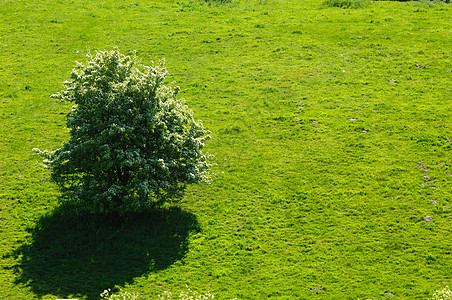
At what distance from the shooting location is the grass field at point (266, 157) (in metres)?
21.1

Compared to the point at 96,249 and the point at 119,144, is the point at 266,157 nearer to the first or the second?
the point at 119,144

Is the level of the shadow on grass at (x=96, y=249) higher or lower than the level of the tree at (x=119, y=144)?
lower

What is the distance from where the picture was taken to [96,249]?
2244 centimetres

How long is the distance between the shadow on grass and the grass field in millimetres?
76

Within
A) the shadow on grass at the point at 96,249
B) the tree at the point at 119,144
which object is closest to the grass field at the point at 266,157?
the shadow on grass at the point at 96,249

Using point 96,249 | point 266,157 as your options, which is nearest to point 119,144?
point 96,249

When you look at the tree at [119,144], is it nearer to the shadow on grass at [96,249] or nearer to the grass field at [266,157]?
the shadow on grass at [96,249]

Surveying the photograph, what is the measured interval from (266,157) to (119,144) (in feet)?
33.4

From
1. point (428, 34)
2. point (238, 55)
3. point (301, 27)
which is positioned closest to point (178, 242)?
point (238, 55)

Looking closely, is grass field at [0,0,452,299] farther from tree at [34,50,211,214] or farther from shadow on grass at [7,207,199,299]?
tree at [34,50,211,214]

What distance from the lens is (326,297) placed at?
779 inches

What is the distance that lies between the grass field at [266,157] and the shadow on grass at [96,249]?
0.08 meters

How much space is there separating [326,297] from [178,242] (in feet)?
24.8

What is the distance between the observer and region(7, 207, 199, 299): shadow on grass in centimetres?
2033
